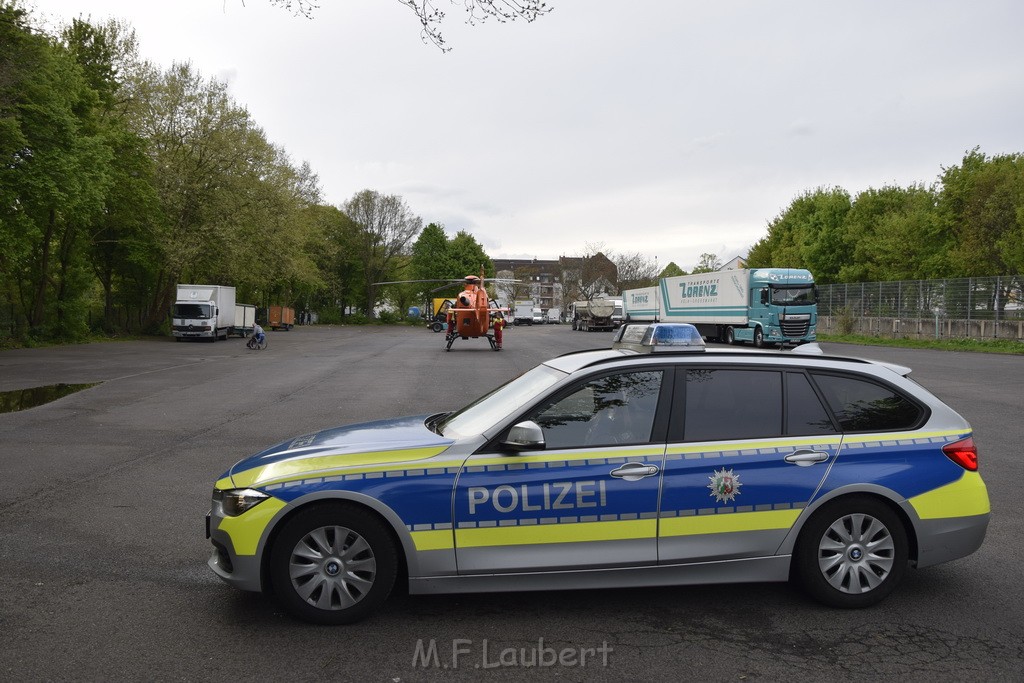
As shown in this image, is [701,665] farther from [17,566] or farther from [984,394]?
[984,394]

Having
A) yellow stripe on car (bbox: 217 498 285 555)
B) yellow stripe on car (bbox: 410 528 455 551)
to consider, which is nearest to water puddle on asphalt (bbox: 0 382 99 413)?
yellow stripe on car (bbox: 217 498 285 555)

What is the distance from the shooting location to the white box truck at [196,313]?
40312 millimetres

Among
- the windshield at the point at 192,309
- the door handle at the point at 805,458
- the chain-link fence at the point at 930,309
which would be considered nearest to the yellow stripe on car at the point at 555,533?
the door handle at the point at 805,458

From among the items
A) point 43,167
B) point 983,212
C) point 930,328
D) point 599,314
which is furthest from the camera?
point 599,314

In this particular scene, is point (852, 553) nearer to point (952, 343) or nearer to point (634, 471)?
point (634, 471)

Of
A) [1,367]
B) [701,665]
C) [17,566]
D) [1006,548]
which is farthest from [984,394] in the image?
[1,367]

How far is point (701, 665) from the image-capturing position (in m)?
3.85

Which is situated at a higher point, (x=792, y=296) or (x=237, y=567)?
(x=792, y=296)

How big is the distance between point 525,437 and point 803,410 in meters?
1.64

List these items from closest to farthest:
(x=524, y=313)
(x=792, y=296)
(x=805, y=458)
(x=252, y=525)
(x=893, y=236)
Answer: (x=252, y=525) → (x=805, y=458) → (x=792, y=296) → (x=893, y=236) → (x=524, y=313)

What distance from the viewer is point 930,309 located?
37.5m

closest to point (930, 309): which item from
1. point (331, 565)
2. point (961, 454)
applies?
point (961, 454)

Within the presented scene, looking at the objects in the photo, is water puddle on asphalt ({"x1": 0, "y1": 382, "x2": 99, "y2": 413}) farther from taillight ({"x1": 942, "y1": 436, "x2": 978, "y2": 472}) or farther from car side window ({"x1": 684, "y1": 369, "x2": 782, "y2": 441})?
taillight ({"x1": 942, "y1": 436, "x2": 978, "y2": 472})

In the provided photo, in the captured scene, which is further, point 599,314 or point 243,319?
point 599,314
